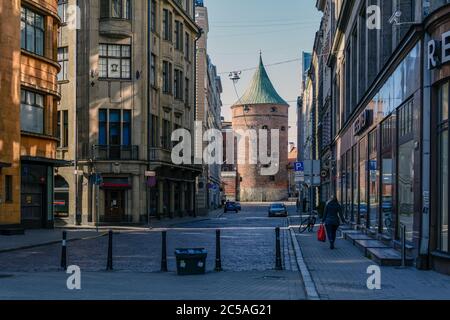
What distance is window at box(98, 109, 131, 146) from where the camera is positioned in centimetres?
4447

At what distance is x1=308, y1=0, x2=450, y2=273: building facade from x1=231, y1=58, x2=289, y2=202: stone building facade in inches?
3427

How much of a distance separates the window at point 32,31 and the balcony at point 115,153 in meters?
9.87

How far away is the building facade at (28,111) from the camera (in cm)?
3144

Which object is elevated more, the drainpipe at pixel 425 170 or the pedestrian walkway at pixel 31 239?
the drainpipe at pixel 425 170

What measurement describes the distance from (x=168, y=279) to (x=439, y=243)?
18.7 ft

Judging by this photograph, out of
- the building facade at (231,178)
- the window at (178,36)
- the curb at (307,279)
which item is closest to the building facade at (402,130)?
the curb at (307,279)

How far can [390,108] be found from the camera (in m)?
21.0

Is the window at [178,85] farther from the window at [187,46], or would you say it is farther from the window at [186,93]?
the window at [187,46]

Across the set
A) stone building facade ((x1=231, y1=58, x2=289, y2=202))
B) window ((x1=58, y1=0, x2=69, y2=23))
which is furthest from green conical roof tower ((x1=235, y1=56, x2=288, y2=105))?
window ((x1=58, y1=0, x2=69, y2=23))

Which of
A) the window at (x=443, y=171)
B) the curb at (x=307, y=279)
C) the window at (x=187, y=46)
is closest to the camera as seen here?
the curb at (x=307, y=279)

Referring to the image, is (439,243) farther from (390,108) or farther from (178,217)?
(178,217)

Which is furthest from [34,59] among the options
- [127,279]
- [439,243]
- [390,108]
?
[439,243]

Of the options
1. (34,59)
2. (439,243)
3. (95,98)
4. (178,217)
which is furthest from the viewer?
(178,217)

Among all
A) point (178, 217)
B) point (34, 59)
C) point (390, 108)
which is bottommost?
point (178, 217)
